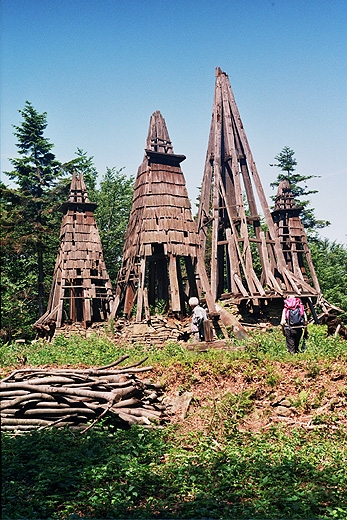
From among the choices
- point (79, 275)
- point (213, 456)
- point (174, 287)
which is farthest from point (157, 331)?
point (213, 456)

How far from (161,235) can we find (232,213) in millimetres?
5114

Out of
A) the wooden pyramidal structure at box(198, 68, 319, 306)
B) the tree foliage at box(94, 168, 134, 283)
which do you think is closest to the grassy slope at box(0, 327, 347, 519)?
the wooden pyramidal structure at box(198, 68, 319, 306)

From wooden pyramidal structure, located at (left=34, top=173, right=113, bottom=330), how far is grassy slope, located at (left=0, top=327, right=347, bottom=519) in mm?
12067

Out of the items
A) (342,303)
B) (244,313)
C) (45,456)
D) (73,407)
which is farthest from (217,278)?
(45,456)

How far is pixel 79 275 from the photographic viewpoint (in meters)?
23.2

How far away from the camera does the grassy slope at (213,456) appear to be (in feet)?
18.3

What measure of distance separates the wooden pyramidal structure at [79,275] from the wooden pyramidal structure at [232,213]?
5137 millimetres

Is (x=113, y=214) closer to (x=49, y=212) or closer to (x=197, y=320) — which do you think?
(x=49, y=212)

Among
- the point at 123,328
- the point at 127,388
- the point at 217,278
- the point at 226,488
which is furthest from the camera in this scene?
the point at 217,278

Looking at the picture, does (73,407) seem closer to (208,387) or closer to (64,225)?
(208,387)

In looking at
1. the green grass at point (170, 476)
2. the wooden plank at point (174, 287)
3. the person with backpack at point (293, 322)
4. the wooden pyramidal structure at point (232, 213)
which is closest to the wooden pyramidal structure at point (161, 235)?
the wooden plank at point (174, 287)

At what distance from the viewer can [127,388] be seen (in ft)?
29.3

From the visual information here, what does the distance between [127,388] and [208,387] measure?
6.29 ft

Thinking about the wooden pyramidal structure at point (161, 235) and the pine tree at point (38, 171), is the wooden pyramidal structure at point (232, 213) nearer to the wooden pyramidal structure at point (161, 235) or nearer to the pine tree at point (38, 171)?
the wooden pyramidal structure at point (161, 235)
